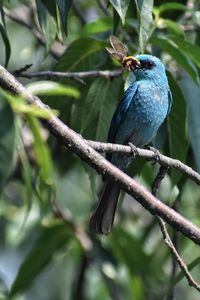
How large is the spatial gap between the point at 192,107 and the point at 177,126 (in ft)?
1.65

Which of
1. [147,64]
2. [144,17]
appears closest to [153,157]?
[144,17]

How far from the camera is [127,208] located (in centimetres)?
748

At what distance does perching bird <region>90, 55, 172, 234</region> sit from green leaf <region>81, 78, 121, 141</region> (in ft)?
Answer: 1.37

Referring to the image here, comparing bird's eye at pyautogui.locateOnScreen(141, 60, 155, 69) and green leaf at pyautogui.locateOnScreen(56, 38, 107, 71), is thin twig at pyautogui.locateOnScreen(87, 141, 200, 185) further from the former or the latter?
bird's eye at pyautogui.locateOnScreen(141, 60, 155, 69)

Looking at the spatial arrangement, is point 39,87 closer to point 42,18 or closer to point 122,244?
point 42,18

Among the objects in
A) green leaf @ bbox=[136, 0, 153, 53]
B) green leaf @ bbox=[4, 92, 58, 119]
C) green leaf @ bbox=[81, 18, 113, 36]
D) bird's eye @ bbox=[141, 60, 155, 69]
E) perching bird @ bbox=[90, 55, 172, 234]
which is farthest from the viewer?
bird's eye @ bbox=[141, 60, 155, 69]

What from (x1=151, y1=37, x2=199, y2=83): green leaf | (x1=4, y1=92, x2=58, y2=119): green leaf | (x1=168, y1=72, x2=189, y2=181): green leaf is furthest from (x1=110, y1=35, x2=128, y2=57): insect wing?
(x1=4, y1=92, x2=58, y2=119): green leaf

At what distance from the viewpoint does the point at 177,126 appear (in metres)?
4.04

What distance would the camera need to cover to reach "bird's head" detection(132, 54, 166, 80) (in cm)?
492

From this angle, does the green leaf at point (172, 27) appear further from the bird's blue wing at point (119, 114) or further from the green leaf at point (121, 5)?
the green leaf at point (121, 5)

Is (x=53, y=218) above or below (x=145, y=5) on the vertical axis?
below

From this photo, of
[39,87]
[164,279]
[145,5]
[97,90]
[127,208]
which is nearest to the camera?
[39,87]

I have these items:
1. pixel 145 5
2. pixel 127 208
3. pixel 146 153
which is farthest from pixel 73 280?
pixel 145 5

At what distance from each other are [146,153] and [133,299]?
2434 millimetres
